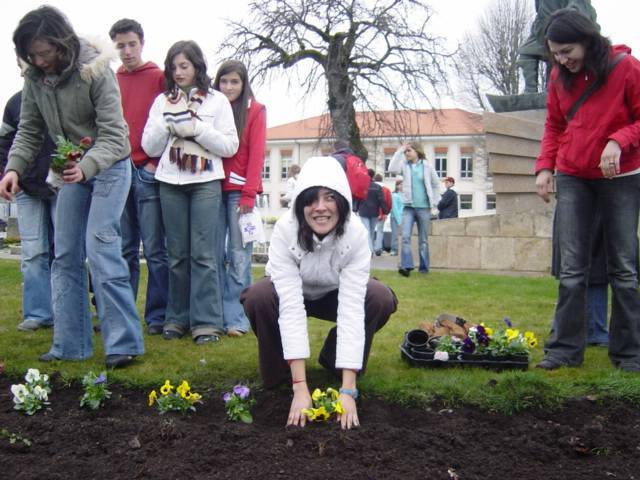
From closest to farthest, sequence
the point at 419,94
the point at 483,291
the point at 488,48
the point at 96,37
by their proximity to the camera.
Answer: the point at 96,37
the point at 483,291
the point at 419,94
the point at 488,48

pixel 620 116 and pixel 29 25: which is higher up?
pixel 29 25

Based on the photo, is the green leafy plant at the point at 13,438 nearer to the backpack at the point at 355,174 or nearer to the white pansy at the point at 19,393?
the white pansy at the point at 19,393

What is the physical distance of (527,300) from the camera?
6824 millimetres

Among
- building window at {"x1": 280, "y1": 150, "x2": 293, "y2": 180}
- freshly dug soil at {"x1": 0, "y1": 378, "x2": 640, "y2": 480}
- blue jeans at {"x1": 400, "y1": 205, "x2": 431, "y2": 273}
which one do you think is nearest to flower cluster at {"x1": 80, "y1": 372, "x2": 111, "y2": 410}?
freshly dug soil at {"x1": 0, "y1": 378, "x2": 640, "y2": 480}

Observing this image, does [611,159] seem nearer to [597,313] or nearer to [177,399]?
[597,313]

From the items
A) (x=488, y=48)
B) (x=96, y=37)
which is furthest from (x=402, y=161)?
(x=488, y=48)

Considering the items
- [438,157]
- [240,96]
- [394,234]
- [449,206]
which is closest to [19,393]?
[240,96]

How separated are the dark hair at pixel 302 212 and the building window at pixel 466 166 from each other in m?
52.8

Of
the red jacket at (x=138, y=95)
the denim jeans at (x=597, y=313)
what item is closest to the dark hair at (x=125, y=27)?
the red jacket at (x=138, y=95)

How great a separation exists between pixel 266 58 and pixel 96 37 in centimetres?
2002

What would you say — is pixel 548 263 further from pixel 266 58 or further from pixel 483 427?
pixel 266 58

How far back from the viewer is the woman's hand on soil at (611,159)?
3625 mm

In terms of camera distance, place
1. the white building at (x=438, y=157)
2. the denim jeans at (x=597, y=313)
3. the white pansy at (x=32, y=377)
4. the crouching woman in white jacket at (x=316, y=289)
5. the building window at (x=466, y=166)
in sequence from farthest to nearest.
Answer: the building window at (x=466, y=166) < the white building at (x=438, y=157) < the denim jeans at (x=597, y=313) < the white pansy at (x=32, y=377) < the crouching woman in white jacket at (x=316, y=289)

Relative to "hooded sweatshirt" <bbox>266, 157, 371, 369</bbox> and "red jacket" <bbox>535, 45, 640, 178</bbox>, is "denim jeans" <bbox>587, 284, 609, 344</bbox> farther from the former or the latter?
"hooded sweatshirt" <bbox>266, 157, 371, 369</bbox>
